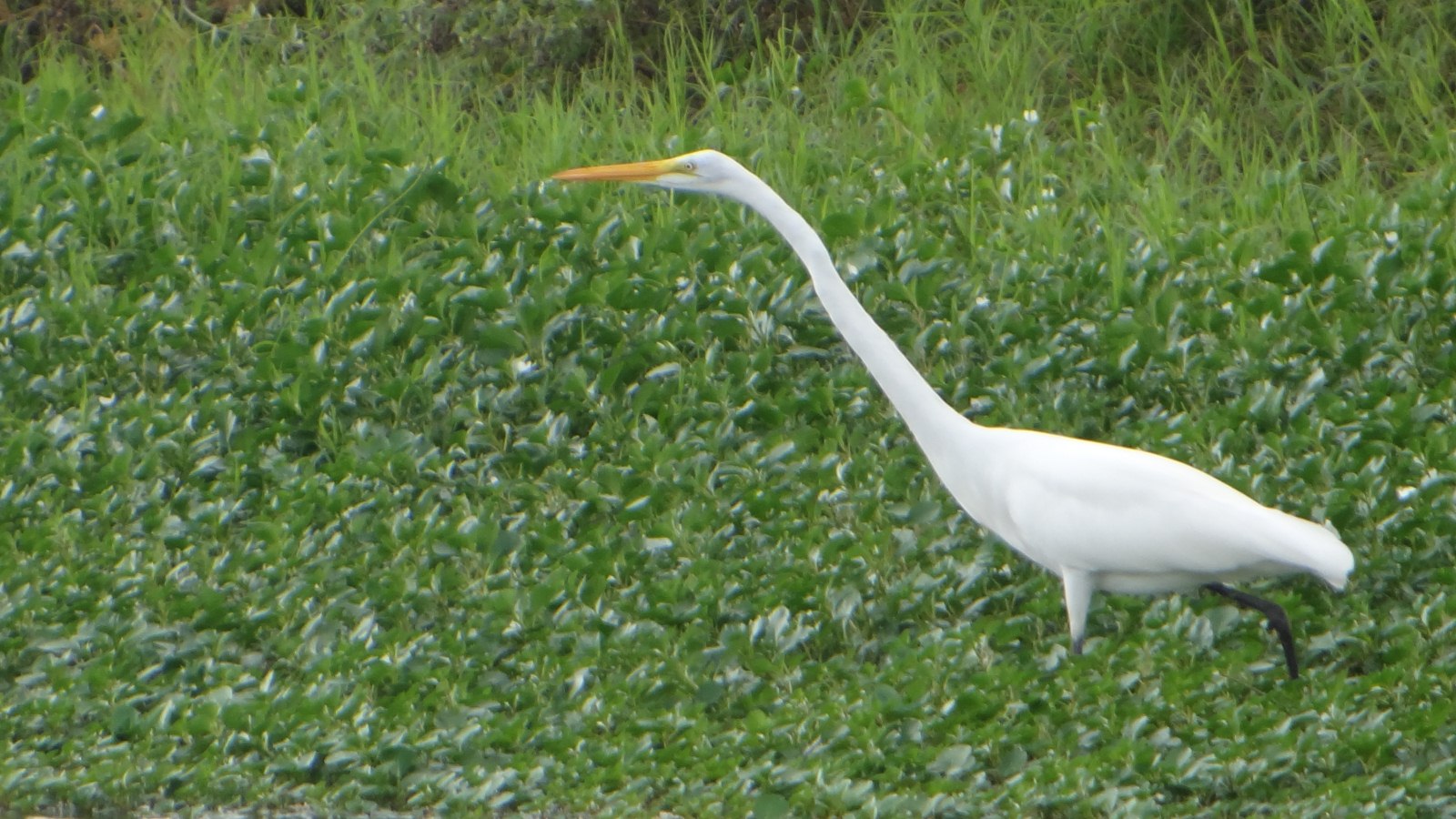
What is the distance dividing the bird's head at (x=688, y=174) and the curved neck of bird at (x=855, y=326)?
5 cm

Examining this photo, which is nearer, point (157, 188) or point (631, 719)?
point (631, 719)

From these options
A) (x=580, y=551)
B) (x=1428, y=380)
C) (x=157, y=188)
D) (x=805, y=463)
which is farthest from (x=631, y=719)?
(x=157, y=188)

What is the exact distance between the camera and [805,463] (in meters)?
5.55

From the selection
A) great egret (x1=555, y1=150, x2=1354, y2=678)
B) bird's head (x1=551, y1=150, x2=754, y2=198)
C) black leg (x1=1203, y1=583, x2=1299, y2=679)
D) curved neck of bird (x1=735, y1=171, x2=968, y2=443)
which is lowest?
black leg (x1=1203, y1=583, x2=1299, y2=679)

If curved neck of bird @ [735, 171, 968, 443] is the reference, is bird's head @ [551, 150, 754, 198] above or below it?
above

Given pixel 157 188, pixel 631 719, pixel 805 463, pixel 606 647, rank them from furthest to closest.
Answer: pixel 157 188
pixel 805 463
pixel 606 647
pixel 631 719

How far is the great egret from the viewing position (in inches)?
169

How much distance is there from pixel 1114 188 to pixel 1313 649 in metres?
2.50

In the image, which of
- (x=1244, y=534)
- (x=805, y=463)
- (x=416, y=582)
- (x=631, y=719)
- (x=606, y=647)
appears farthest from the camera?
(x=805, y=463)

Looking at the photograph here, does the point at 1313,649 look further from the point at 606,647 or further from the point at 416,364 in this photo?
the point at 416,364

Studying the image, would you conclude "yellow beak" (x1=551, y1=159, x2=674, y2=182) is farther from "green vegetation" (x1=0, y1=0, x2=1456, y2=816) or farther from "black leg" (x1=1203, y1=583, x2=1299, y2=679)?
"black leg" (x1=1203, y1=583, x2=1299, y2=679)

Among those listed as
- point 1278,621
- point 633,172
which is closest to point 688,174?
point 633,172

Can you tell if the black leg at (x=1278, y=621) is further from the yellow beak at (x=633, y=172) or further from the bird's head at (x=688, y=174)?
the yellow beak at (x=633, y=172)

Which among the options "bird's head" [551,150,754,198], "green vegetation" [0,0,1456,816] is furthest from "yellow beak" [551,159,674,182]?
"green vegetation" [0,0,1456,816]
